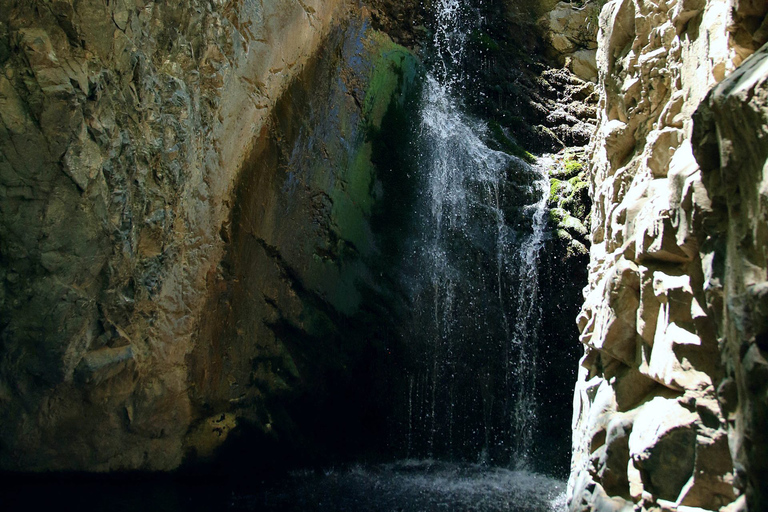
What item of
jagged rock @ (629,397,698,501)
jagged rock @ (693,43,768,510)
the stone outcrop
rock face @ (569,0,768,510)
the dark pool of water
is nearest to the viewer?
jagged rock @ (693,43,768,510)

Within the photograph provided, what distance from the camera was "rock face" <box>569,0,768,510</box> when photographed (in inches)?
70.4

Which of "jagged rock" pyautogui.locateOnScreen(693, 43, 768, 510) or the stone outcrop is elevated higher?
the stone outcrop

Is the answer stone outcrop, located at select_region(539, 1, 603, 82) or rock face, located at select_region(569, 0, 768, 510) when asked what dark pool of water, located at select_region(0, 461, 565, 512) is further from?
stone outcrop, located at select_region(539, 1, 603, 82)

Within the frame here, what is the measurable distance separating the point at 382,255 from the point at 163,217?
2.66 meters

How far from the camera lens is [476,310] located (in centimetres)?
738

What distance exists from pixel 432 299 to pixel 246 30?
3708mm

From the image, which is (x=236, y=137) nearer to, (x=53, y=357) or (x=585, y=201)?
(x=53, y=357)

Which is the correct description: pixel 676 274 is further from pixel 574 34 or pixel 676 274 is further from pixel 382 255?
pixel 574 34

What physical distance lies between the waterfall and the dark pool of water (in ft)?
2.07

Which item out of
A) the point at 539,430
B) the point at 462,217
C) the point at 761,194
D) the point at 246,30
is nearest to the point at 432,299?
the point at 462,217

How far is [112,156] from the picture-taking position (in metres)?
5.25

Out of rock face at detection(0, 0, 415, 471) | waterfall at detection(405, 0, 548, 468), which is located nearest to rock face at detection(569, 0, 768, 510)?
waterfall at detection(405, 0, 548, 468)

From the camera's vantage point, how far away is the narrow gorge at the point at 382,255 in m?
2.40

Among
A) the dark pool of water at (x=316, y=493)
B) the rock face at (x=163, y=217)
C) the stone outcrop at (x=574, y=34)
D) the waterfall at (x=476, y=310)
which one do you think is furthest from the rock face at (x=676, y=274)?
the stone outcrop at (x=574, y=34)
